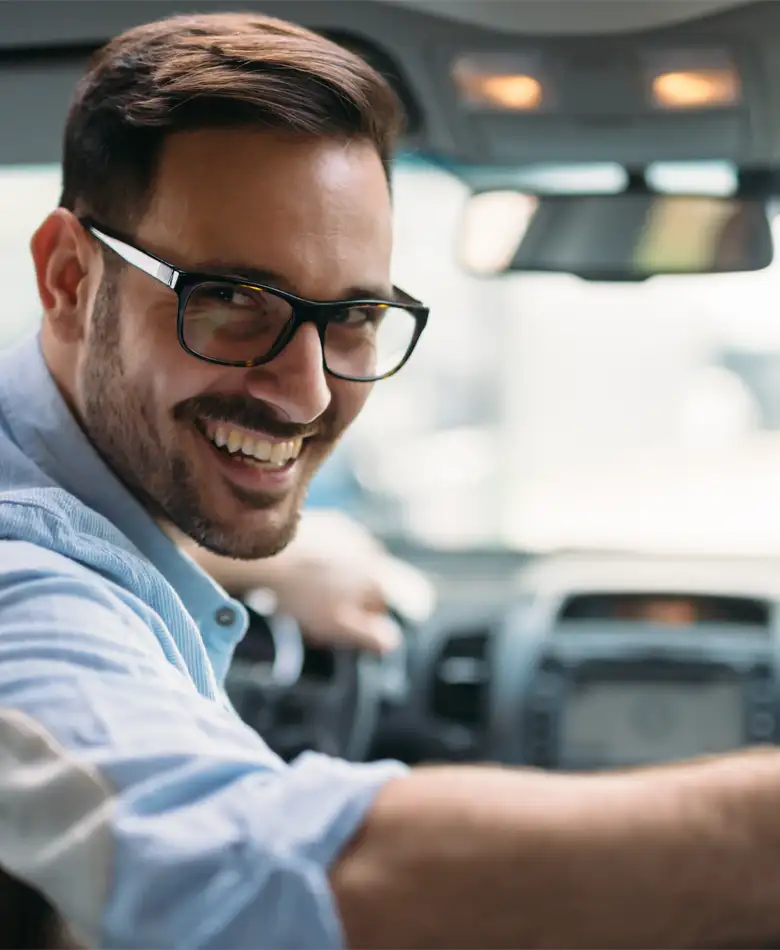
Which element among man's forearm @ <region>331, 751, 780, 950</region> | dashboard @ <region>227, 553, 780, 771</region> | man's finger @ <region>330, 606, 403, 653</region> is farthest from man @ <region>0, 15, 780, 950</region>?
dashboard @ <region>227, 553, 780, 771</region>

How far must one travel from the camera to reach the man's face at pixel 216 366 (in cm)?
100

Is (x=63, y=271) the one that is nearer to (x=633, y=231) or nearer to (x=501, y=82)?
(x=501, y=82)

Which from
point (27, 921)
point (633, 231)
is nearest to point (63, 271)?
point (27, 921)

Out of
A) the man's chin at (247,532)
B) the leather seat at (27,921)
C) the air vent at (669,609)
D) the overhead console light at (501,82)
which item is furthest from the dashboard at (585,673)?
the leather seat at (27,921)

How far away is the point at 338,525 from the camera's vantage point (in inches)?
102

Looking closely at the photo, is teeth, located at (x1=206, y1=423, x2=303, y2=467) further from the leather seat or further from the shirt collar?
the leather seat

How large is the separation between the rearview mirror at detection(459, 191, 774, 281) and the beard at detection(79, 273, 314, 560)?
3.27 feet

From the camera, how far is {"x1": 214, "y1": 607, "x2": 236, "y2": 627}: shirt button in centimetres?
114

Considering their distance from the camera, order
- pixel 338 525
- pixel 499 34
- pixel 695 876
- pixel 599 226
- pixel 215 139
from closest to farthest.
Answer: pixel 695 876 → pixel 215 139 → pixel 499 34 → pixel 599 226 → pixel 338 525

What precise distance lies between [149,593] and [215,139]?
359 millimetres

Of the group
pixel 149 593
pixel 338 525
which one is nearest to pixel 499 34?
pixel 149 593

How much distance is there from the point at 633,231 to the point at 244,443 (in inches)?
40.8

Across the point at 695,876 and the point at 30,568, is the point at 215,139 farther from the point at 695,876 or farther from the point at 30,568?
the point at 695,876

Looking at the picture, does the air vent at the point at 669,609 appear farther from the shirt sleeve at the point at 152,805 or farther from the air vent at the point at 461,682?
the shirt sleeve at the point at 152,805
